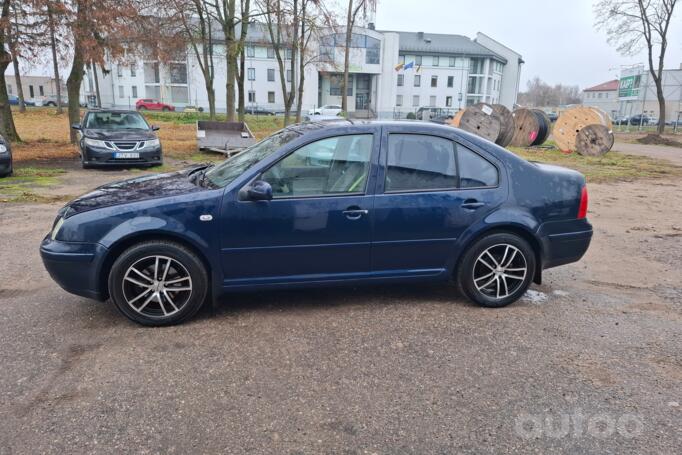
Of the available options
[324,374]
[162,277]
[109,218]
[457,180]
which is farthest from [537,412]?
[109,218]

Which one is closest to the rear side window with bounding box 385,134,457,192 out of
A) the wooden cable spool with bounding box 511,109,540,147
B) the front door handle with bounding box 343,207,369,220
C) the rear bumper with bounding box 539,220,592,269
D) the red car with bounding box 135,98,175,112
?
the front door handle with bounding box 343,207,369,220

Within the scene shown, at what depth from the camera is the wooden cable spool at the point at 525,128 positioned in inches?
877

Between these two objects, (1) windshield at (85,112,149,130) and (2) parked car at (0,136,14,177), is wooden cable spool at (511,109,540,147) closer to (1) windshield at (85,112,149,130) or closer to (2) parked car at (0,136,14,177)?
(1) windshield at (85,112,149,130)

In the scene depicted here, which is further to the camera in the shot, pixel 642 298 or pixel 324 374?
pixel 642 298

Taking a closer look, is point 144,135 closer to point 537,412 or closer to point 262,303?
point 262,303

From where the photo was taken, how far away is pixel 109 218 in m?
3.79

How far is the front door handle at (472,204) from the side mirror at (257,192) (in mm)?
1662

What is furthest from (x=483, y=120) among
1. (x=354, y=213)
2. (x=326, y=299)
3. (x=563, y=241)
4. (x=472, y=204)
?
(x=354, y=213)

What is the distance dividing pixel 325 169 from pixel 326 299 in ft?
4.06

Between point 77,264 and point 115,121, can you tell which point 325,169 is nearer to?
point 77,264

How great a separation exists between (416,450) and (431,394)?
0.55m

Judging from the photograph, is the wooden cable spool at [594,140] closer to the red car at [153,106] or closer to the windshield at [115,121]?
→ the windshield at [115,121]

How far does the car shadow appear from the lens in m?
4.39

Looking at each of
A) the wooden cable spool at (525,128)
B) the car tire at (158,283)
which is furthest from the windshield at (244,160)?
the wooden cable spool at (525,128)
